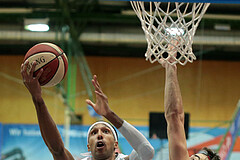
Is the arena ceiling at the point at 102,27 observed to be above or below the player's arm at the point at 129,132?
above

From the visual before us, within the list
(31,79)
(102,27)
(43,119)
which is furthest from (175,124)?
(102,27)

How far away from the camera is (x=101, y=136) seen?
10.2ft

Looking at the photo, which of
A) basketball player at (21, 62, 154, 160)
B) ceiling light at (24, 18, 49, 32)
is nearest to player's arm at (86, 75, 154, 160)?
basketball player at (21, 62, 154, 160)

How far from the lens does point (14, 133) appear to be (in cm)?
906

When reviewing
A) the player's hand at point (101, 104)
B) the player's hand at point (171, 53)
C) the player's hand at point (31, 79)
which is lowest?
the player's hand at point (101, 104)

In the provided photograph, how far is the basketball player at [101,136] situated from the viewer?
2689 mm

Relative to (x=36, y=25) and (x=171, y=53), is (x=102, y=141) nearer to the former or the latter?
(x=171, y=53)

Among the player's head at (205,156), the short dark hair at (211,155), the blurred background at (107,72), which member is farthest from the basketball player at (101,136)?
the blurred background at (107,72)

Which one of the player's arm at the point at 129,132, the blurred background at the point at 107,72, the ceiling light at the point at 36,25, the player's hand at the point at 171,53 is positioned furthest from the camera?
the blurred background at the point at 107,72

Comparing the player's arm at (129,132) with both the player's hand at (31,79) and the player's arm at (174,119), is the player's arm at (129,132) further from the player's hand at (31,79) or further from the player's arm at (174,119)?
the player's hand at (31,79)

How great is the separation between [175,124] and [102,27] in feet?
25.2

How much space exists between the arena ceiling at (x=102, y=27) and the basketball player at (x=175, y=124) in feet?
18.2

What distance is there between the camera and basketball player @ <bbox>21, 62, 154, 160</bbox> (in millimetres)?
2689

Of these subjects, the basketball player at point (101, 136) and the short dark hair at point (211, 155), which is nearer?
the basketball player at point (101, 136)
